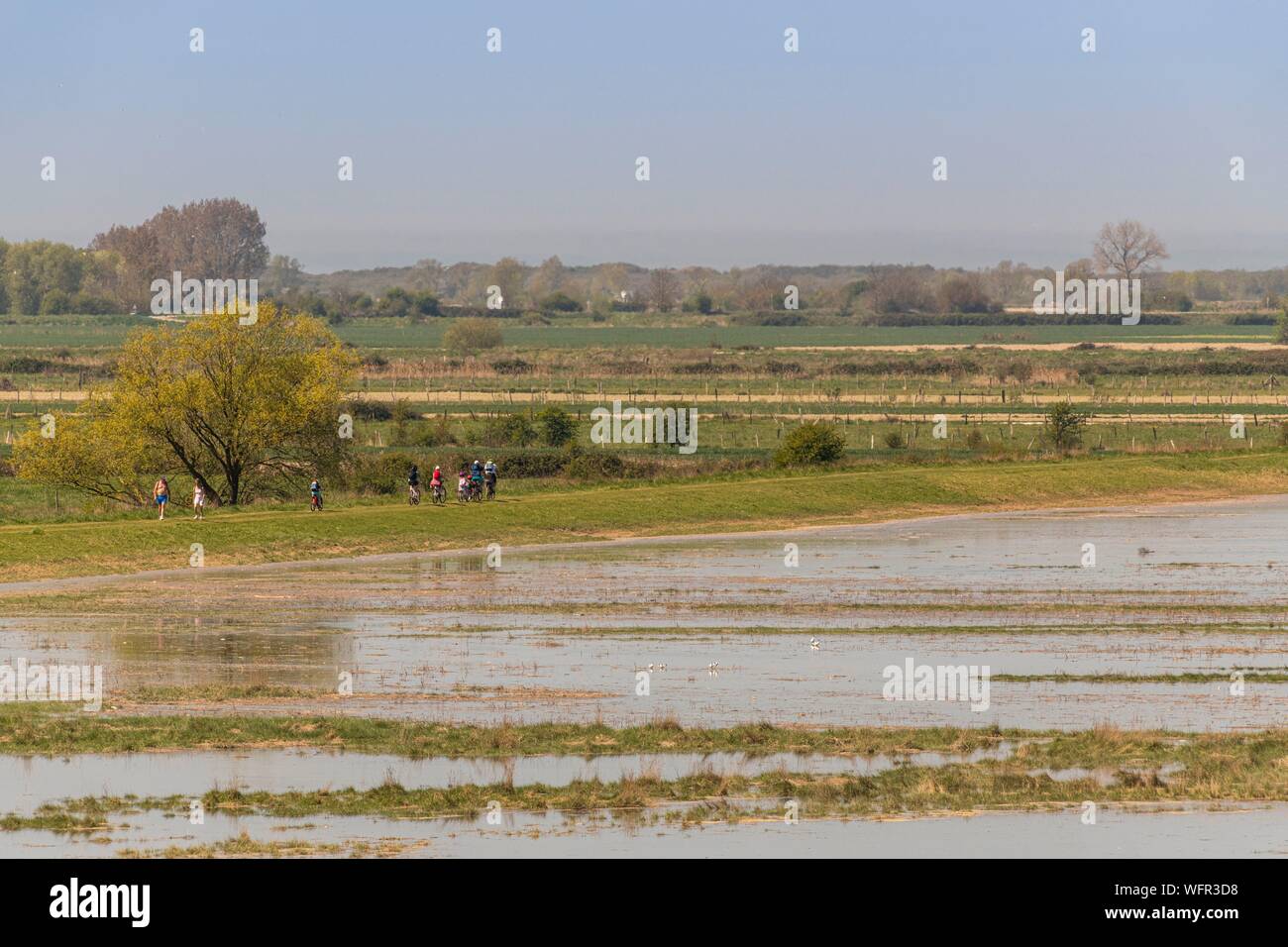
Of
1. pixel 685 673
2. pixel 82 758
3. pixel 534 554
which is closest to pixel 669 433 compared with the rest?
pixel 534 554

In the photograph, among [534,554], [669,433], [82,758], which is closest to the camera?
[82,758]

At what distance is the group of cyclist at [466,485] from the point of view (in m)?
56.2

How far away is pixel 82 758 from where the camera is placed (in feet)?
76.1

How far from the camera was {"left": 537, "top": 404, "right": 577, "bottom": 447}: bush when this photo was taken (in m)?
84.8

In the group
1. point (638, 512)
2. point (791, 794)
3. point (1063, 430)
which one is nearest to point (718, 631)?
point (791, 794)

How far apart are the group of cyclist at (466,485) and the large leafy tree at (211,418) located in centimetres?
676

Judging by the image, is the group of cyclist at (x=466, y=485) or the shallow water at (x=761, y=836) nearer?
the shallow water at (x=761, y=836)

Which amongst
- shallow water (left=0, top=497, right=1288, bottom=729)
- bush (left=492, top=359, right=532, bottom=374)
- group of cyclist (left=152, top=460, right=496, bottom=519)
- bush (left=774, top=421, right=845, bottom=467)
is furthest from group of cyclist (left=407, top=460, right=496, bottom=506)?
bush (left=492, top=359, right=532, bottom=374)

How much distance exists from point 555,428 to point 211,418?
2538 centimetres

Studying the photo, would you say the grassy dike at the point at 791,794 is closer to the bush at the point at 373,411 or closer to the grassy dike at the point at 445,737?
the grassy dike at the point at 445,737

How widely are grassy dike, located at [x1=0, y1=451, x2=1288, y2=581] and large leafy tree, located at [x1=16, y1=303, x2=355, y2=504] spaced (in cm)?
502

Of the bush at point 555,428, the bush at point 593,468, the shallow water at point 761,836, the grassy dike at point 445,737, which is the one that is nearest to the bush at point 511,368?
the bush at point 555,428
